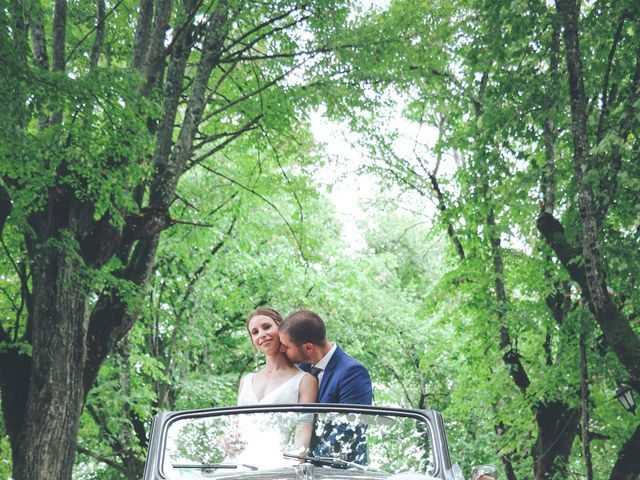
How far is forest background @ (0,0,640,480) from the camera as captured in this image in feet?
28.2

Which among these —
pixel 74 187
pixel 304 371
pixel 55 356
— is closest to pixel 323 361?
pixel 304 371

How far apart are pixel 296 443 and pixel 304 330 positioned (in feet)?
3.19

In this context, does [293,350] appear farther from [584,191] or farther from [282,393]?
[584,191]

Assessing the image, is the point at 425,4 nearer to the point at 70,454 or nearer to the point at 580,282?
the point at 580,282

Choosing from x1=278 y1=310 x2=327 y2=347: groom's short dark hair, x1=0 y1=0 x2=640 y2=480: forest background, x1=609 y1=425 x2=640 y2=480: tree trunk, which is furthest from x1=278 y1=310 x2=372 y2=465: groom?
x1=609 y1=425 x2=640 y2=480: tree trunk

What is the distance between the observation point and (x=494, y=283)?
47.8 ft

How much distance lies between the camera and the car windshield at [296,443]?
3.45 metres

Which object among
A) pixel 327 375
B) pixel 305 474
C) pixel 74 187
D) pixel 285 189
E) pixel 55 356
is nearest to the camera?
pixel 305 474

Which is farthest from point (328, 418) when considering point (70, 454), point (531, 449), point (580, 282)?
point (531, 449)

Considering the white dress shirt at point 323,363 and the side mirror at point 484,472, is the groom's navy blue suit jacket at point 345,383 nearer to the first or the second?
the white dress shirt at point 323,363

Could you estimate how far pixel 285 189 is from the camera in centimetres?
1573

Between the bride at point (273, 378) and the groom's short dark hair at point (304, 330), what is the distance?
0.19 m

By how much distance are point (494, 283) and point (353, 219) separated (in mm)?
23041

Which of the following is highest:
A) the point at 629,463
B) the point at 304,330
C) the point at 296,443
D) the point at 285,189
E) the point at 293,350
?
the point at 285,189
